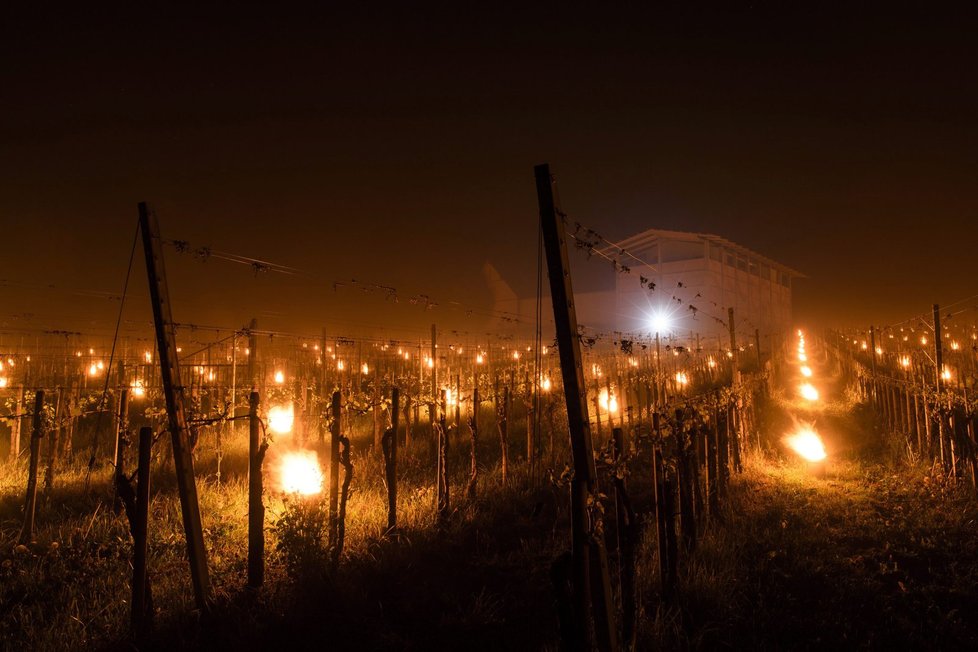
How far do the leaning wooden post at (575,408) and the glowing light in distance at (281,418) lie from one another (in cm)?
861

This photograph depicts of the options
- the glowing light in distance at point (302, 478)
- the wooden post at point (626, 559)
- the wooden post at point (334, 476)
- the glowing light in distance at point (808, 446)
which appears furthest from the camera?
the glowing light in distance at point (808, 446)

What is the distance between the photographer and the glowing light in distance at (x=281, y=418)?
35.2ft

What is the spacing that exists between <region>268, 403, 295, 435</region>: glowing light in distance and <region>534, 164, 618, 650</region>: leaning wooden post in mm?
8614

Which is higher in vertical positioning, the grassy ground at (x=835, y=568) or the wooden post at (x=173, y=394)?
the wooden post at (x=173, y=394)

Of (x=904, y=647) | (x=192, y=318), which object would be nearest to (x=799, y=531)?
(x=904, y=647)

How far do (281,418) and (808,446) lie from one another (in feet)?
35.9

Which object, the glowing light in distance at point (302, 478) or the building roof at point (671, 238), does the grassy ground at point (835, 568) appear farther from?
the building roof at point (671, 238)

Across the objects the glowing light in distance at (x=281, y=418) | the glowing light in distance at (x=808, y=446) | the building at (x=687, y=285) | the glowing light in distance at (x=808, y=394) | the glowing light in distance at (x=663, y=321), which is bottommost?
the glowing light in distance at (x=808, y=446)

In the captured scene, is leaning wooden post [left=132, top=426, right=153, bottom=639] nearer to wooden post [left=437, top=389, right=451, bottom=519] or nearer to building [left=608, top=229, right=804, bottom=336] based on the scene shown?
wooden post [left=437, top=389, right=451, bottom=519]

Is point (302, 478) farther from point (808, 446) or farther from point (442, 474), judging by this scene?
point (808, 446)

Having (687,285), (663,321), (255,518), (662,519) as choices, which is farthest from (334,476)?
(687,285)

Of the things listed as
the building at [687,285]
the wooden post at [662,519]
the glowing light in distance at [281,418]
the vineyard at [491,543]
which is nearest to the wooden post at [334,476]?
the vineyard at [491,543]

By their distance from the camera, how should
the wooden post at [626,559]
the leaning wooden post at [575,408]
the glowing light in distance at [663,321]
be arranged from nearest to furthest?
the leaning wooden post at [575,408], the wooden post at [626,559], the glowing light in distance at [663,321]

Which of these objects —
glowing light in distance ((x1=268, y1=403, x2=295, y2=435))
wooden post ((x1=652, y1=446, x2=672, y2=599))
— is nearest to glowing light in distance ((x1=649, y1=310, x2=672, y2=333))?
glowing light in distance ((x1=268, y1=403, x2=295, y2=435))
